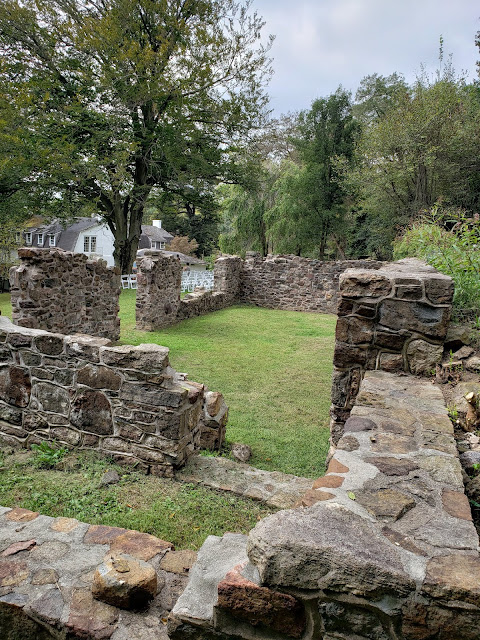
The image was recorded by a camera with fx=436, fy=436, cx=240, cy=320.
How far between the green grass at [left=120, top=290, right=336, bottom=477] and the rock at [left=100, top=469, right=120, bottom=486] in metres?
1.57

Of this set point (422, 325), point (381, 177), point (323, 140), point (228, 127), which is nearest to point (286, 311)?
point (381, 177)

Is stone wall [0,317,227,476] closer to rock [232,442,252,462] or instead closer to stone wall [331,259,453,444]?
rock [232,442,252,462]

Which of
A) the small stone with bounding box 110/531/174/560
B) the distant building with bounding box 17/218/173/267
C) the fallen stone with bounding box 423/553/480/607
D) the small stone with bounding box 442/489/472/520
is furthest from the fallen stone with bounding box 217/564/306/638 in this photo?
the distant building with bounding box 17/218/173/267

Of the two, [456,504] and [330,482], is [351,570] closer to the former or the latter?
[330,482]

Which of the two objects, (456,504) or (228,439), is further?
(228,439)

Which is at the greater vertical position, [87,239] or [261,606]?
[87,239]

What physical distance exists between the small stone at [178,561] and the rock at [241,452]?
7.38ft

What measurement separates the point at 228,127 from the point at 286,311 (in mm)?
8720

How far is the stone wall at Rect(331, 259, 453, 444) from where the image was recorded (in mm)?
3602

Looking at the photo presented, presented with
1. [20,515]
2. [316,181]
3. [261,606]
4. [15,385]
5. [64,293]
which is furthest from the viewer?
[316,181]

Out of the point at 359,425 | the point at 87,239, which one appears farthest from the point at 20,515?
the point at 87,239

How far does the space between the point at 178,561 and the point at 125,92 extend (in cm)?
1840

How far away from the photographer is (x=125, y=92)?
1706cm

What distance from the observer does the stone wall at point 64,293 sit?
25.8 feet
